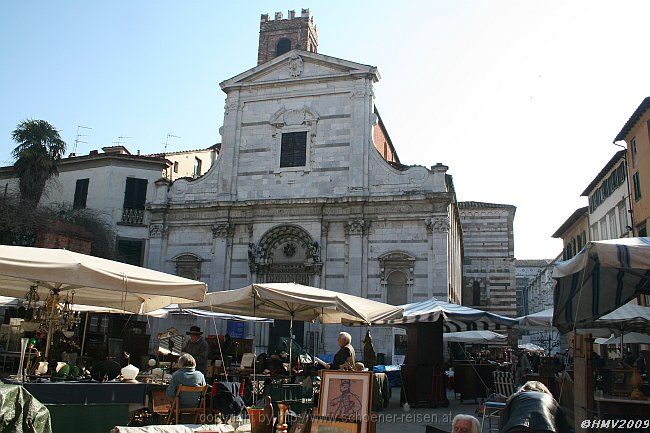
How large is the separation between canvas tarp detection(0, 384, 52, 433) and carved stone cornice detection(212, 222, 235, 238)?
62.1 ft

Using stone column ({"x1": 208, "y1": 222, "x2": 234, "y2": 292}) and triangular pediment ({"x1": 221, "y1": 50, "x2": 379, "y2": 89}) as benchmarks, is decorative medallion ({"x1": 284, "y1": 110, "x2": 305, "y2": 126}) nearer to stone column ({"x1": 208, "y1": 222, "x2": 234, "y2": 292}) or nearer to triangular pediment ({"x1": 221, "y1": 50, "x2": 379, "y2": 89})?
triangular pediment ({"x1": 221, "y1": 50, "x2": 379, "y2": 89})

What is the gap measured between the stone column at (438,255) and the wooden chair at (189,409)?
1450cm

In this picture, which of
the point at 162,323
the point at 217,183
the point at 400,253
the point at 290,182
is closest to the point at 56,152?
the point at 217,183

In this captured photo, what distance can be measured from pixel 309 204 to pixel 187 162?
9.93 m

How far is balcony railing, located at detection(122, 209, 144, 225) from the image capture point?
26.1 m

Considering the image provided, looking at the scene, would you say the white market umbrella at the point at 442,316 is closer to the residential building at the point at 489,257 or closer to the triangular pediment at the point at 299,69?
the triangular pediment at the point at 299,69

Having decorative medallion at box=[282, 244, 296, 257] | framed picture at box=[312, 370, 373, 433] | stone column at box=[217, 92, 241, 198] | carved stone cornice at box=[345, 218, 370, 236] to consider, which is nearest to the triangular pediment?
stone column at box=[217, 92, 241, 198]

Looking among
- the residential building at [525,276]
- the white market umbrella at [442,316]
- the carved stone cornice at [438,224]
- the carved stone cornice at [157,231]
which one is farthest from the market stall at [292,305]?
the residential building at [525,276]

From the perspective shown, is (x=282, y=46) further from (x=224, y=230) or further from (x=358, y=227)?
(x=358, y=227)

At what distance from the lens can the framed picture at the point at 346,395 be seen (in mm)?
5750

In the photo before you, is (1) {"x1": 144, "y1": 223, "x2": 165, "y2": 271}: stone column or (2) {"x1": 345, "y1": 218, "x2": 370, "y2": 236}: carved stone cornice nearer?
(2) {"x1": 345, "y1": 218, "x2": 370, "y2": 236}: carved stone cornice

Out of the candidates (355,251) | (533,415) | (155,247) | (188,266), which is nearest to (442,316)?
(533,415)

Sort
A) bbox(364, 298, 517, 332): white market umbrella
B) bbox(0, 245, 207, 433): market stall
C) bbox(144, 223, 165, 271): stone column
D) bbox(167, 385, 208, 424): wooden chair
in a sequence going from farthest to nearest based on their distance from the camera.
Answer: bbox(144, 223, 165, 271): stone column, bbox(364, 298, 517, 332): white market umbrella, bbox(167, 385, 208, 424): wooden chair, bbox(0, 245, 207, 433): market stall

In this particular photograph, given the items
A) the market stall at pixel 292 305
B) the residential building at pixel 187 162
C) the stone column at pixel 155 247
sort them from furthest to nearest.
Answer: the residential building at pixel 187 162
the stone column at pixel 155 247
the market stall at pixel 292 305
